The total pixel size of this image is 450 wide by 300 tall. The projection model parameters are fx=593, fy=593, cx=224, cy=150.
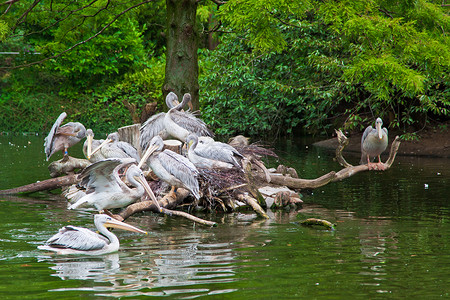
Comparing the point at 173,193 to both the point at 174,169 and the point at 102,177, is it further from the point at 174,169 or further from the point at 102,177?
the point at 102,177

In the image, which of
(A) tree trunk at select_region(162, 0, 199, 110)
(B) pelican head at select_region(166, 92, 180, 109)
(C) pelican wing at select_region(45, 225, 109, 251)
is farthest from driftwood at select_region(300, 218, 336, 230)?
(A) tree trunk at select_region(162, 0, 199, 110)

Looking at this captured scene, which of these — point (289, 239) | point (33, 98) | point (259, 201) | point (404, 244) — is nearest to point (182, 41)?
point (259, 201)

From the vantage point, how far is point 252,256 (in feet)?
20.4

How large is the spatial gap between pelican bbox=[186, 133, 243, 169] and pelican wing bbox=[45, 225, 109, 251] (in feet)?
11.2

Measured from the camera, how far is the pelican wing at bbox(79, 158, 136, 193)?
733 cm

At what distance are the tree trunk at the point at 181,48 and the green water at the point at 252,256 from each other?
3.34 meters

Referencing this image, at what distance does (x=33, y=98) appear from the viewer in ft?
94.4

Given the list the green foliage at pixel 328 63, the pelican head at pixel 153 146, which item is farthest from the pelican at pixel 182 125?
the green foliage at pixel 328 63

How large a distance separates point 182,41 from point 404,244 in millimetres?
6583

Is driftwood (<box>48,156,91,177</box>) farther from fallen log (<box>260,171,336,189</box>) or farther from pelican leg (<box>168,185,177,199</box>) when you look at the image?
fallen log (<box>260,171,336,189</box>)

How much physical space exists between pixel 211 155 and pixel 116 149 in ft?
5.96

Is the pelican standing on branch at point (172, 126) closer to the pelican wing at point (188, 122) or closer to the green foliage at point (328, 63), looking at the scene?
the pelican wing at point (188, 122)

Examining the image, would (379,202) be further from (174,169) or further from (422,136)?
(422,136)

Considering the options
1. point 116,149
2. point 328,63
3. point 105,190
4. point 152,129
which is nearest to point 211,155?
point 152,129
